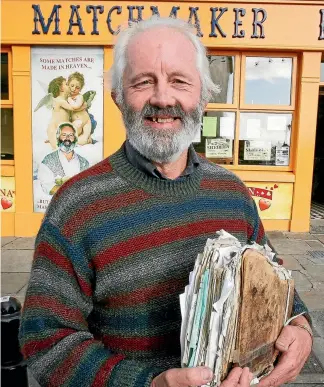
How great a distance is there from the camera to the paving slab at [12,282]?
15.9 feet

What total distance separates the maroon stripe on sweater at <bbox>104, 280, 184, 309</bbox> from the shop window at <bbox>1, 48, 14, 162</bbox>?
245 inches

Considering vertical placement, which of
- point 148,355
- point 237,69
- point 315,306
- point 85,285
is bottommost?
point 315,306

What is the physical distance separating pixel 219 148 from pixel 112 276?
6.05 metres

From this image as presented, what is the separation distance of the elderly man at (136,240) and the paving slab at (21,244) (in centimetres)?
527

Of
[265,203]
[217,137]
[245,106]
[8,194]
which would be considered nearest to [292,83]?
[245,106]

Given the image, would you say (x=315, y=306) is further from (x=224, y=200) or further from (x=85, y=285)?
(x=85, y=285)

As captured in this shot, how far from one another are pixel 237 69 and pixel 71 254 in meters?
6.27

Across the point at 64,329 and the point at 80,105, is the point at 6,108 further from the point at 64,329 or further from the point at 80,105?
the point at 64,329

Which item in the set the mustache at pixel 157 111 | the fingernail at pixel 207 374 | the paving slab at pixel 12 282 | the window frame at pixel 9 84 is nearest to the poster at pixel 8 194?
the window frame at pixel 9 84

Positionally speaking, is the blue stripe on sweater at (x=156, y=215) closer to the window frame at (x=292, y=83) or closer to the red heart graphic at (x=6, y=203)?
the window frame at (x=292, y=83)

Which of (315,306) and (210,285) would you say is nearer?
(210,285)

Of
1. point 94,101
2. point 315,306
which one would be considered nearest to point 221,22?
point 94,101

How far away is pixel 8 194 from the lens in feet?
23.2

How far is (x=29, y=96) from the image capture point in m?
6.84
